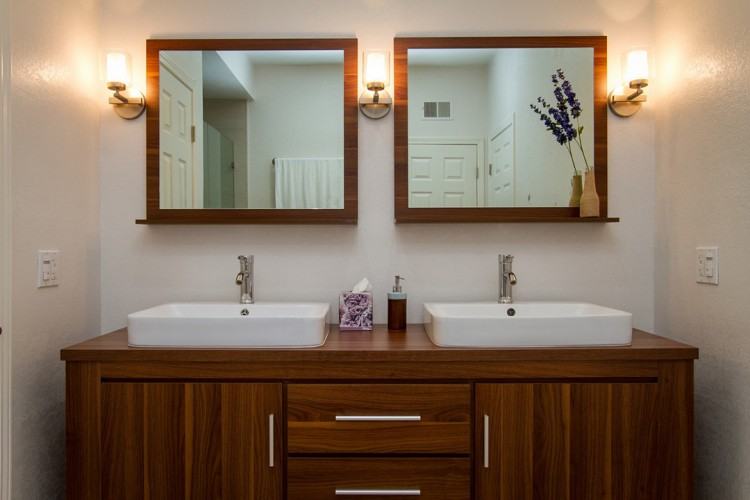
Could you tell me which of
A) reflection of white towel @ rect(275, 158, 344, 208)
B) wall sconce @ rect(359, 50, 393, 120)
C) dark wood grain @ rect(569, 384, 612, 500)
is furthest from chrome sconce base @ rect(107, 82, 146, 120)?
dark wood grain @ rect(569, 384, 612, 500)

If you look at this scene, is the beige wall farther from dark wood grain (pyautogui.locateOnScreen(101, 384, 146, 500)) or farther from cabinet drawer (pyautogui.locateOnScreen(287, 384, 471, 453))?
cabinet drawer (pyautogui.locateOnScreen(287, 384, 471, 453))

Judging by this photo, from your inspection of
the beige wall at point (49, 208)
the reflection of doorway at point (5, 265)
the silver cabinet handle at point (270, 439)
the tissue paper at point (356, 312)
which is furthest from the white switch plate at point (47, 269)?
the tissue paper at point (356, 312)

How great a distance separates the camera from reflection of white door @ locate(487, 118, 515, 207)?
1.77 metres

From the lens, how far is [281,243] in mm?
1819

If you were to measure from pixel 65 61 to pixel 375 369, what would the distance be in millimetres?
1518

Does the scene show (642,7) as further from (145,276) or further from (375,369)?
(145,276)

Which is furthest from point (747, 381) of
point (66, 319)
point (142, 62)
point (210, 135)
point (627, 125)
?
point (142, 62)

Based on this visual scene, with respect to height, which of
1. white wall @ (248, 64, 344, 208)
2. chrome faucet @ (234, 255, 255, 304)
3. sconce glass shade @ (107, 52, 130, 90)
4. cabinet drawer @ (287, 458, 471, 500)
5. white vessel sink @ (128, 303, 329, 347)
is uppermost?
sconce glass shade @ (107, 52, 130, 90)

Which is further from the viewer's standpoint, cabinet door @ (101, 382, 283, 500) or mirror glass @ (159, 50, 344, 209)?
mirror glass @ (159, 50, 344, 209)

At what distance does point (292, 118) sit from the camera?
70.4 inches

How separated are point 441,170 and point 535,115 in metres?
0.44

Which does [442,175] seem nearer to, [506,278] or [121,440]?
[506,278]

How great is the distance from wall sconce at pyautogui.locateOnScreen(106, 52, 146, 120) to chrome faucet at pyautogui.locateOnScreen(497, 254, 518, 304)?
155 centimetres

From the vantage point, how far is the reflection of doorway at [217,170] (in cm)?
178
